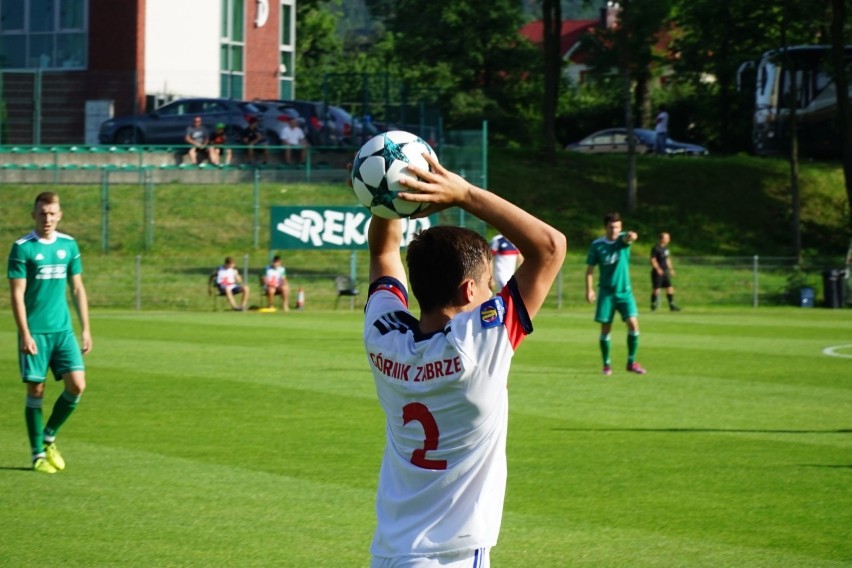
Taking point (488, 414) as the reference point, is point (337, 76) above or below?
above

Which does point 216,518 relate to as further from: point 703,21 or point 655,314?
point 703,21

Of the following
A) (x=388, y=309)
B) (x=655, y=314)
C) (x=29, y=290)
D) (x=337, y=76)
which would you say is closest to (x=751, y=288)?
(x=655, y=314)

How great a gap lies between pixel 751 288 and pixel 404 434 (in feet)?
108

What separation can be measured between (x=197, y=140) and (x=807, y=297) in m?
19.8

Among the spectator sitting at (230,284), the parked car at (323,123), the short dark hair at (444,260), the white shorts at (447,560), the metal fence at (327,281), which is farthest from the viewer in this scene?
the parked car at (323,123)

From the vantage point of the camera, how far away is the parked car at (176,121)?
41.2m

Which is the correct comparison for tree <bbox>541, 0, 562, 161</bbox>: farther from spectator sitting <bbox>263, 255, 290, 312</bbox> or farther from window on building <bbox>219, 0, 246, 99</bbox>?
spectator sitting <bbox>263, 255, 290, 312</bbox>

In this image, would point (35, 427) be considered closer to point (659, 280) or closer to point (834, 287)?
point (659, 280)

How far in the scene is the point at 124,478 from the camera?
9906mm

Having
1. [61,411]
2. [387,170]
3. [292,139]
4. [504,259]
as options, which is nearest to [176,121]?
[292,139]

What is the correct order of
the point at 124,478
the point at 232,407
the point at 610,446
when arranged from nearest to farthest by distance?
the point at 124,478 < the point at 610,446 < the point at 232,407

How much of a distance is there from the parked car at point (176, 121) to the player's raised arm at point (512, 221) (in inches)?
1496

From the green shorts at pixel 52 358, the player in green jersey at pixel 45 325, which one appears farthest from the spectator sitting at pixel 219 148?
the green shorts at pixel 52 358

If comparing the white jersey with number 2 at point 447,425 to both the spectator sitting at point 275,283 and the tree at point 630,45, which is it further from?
the tree at point 630,45
